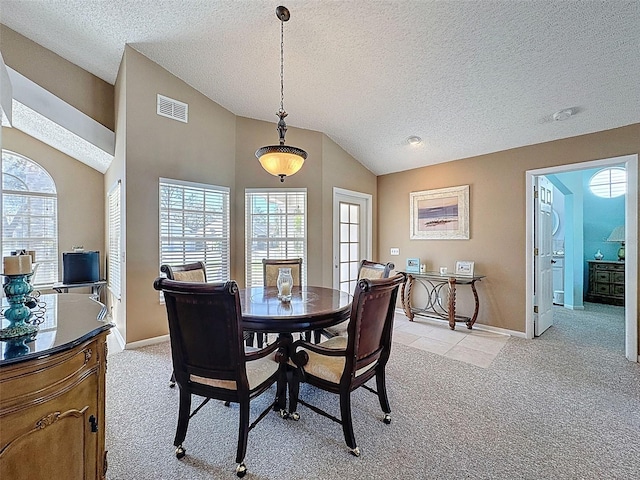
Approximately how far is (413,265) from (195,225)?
334 centimetres

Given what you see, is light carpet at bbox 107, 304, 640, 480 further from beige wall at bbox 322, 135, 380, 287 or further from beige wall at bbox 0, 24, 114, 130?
beige wall at bbox 0, 24, 114, 130

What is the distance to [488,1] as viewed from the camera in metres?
2.18

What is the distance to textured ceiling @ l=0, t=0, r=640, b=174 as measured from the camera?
2340 mm

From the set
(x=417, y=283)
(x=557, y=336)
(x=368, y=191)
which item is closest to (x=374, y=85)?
(x=368, y=191)

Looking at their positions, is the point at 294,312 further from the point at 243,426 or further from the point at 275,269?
the point at 275,269

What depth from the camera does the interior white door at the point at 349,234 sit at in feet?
15.4

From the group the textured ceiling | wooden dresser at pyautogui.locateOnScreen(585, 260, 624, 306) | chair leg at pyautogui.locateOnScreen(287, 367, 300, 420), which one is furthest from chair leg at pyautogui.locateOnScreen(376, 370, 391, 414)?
wooden dresser at pyautogui.locateOnScreen(585, 260, 624, 306)

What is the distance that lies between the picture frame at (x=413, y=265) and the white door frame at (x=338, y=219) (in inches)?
29.0

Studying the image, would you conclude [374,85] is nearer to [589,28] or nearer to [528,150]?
[589,28]

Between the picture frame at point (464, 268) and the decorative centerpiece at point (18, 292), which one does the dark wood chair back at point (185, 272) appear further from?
the picture frame at point (464, 268)

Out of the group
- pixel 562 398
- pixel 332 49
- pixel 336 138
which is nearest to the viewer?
pixel 562 398

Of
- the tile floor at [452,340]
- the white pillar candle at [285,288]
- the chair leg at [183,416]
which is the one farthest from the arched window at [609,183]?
the chair leg at [183,416]

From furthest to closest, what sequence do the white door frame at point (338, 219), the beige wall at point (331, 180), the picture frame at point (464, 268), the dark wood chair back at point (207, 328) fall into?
the white door frame at point (338, 219) → the beige wall at point (331, 180) → the picture frame at point (464, 268) → the dark wood chair back at point (207, 328)

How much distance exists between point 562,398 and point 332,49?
3.65m
